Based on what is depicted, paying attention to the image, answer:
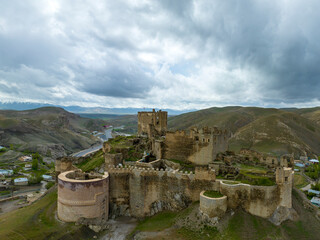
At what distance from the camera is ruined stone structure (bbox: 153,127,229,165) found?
32875 millimetres

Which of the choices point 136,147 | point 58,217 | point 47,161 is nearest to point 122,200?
point 58,217

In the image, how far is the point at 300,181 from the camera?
68.8 metres

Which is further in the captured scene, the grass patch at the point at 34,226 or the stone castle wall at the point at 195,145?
the stone castle wall at the point at 195,145

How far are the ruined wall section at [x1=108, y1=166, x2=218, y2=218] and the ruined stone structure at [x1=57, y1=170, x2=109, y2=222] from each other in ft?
10.3

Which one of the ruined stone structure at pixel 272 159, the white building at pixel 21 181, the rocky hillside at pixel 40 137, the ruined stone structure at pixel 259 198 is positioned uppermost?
the ruined stone structure at pixel 272 159

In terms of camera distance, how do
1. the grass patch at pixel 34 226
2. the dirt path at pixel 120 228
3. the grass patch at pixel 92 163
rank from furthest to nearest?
the grass patch at pixel 92 163 < the dirt path at pixel 120 228 < the grass patch at pixel 34 226

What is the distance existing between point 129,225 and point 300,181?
6465cm

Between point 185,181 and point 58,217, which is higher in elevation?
point 185,181

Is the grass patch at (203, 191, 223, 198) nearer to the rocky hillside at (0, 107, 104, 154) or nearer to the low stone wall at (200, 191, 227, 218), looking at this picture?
the low stone wall at (200, 191, 227, 218)

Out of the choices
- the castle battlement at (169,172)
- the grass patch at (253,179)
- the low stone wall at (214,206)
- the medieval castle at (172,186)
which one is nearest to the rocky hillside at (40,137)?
the medieval castle at (172,186)

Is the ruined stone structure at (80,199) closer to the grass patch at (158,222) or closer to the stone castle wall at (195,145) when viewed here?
the grass patch at (158,222)

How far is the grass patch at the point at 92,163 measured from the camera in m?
38.2

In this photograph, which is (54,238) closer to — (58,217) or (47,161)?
(58,217)

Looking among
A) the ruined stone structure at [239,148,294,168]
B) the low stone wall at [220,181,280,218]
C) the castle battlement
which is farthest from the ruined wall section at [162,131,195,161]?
the low stone wall at [220,181,280,218]
